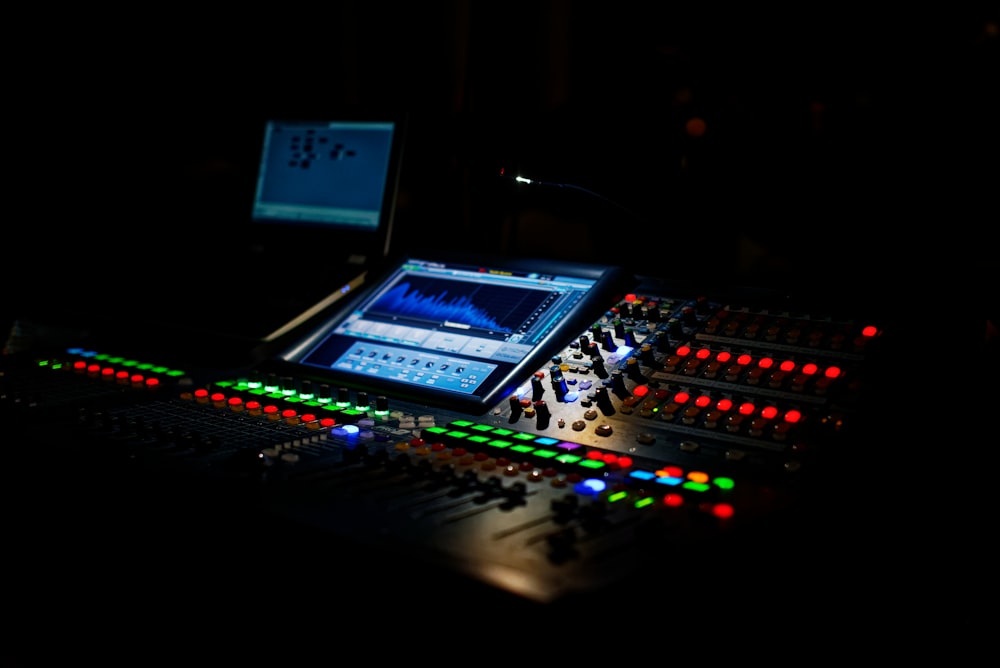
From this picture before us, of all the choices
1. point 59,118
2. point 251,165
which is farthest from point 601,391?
point 59,118

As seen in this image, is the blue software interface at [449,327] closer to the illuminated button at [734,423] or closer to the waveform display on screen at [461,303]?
the waveform display on screen at [461,303]

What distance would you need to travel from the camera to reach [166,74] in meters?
3.71

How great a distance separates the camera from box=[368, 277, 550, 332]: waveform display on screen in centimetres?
169

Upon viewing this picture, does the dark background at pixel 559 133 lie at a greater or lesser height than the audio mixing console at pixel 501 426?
greater

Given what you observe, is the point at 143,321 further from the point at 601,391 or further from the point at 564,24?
the point at 564,24

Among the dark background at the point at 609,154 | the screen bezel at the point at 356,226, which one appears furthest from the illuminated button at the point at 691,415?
the screen bezel at the point at 356,226

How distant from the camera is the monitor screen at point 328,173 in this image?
6.72 feet

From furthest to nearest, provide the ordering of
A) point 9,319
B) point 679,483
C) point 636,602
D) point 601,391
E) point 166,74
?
point 166,74
point 9,319
point 601,391
point 679,483
point 636,602

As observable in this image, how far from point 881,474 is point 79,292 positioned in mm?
2056

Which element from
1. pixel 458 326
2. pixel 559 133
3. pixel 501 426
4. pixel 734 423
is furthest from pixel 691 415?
pixel 559 133

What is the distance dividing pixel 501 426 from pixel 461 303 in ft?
1.43

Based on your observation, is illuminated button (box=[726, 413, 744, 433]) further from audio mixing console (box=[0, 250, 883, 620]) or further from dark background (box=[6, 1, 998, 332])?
dark background (box=[6, 1, 998, 332])

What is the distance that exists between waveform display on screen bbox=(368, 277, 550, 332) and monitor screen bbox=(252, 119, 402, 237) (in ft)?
0.84

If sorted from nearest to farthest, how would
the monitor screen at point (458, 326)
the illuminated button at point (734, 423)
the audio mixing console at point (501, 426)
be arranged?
the audio mixing console at point (501, 426) < the illuminated button at point (734, 423) < the monitor screen at point (458, 326)
